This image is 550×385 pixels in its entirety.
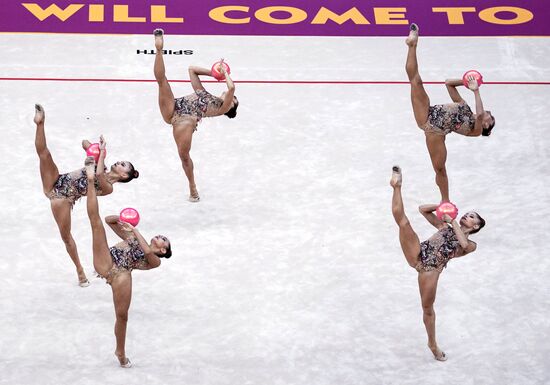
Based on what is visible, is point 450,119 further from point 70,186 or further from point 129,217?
point 70,186

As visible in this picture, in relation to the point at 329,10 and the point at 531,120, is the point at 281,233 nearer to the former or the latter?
the point at 531,120

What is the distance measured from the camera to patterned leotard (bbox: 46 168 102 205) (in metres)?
11.5

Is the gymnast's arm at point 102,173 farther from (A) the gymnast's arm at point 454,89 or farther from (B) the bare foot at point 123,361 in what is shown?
(A) the gymnast's arm at point 454,89

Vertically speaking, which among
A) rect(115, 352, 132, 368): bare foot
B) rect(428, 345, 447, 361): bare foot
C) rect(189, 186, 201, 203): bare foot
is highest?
rect(189, 186, 201, 203): bare foot

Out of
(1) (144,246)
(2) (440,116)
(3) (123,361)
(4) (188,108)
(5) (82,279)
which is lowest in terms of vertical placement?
(3) (123,361)

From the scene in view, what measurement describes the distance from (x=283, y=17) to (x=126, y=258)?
6.75m

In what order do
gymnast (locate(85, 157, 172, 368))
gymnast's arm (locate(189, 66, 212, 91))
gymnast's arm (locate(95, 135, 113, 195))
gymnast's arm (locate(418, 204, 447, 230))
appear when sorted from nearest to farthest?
gymnast (locate(85, 157, 172, 368)) < gymnast's arm (locate(418, 204, 447, 230)) < gymnast's arm (locate(95, 135, 113, 195)) < gymnast's arm (locate(189, 66, 212, 91))

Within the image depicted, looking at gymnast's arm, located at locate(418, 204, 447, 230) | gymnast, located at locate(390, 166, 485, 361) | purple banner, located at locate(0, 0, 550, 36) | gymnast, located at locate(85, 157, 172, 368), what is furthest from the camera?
purple banner, located at locate(0, 0, 550, 36)

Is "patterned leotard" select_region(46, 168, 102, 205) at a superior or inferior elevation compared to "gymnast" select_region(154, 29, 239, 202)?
inferior

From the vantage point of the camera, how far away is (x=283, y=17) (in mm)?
16438

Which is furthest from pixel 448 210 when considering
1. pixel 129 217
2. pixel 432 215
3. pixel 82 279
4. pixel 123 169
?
pixel 82 279

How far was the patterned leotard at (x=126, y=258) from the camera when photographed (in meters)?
10.4

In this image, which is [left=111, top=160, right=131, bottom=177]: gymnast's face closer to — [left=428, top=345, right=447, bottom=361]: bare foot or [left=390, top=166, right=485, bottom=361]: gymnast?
[left=390, top=166, right=485, bottom=361]: gymnast

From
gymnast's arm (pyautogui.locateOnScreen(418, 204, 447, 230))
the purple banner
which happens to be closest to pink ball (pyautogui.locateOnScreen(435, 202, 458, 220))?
gymnast's arm (pyautogui.locateOnScreen(418, 204, 447, 230))
